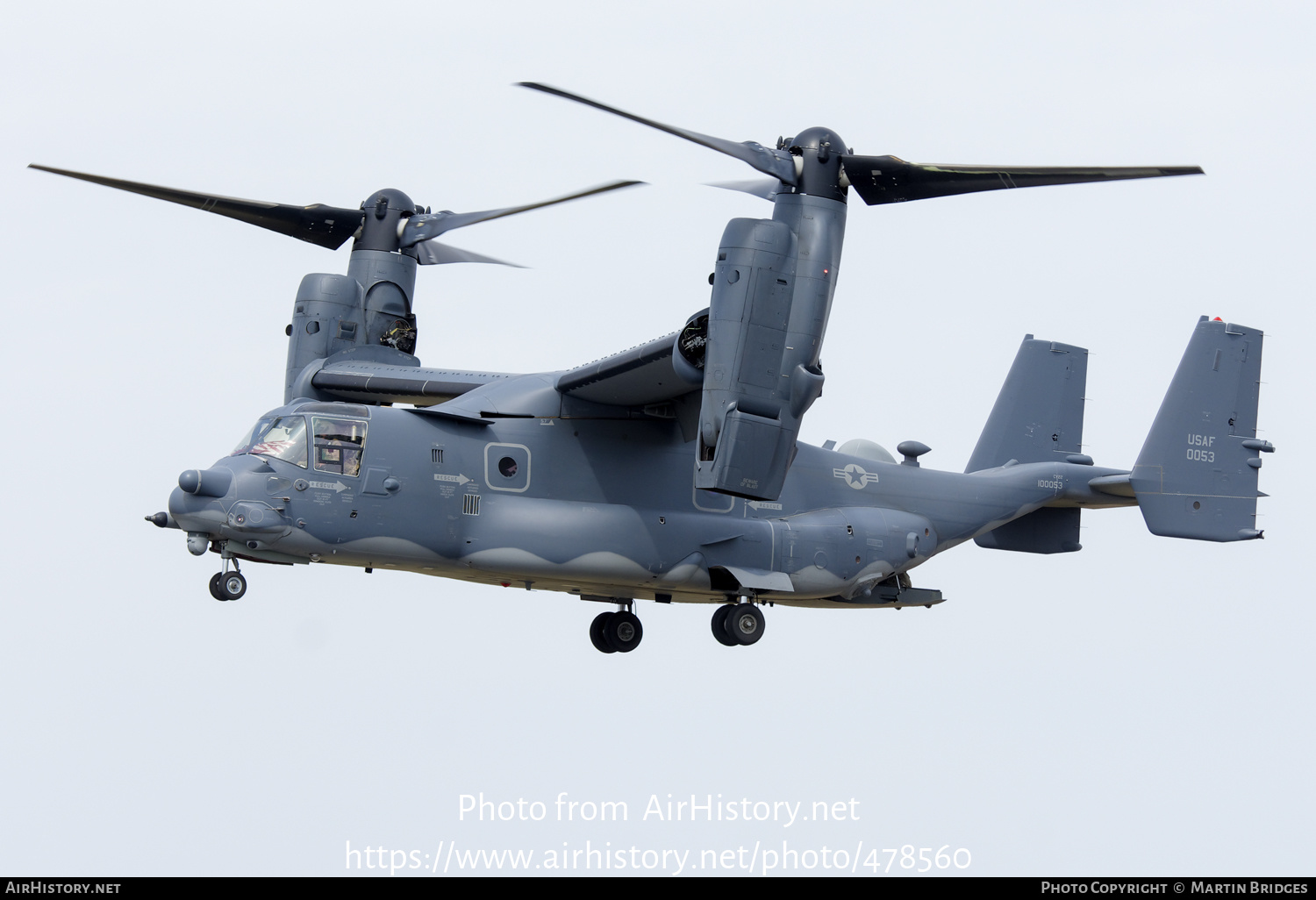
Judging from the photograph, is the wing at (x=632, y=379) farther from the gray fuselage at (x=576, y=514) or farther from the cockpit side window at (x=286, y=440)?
the cockpit side window at (x=286, y=440)

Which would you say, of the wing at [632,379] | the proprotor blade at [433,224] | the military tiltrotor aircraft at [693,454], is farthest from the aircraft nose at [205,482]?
the proprotor blade at [433,224]

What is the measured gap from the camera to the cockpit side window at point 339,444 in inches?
645

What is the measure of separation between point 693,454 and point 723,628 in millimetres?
1849

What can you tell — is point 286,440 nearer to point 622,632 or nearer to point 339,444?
point 339,444

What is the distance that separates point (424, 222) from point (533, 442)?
460 cm

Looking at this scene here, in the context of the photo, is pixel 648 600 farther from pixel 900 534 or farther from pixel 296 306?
pixel 296 306

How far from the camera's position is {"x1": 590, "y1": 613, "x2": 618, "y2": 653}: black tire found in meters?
19.4

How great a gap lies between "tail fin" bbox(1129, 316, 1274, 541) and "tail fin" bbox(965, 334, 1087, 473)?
1.82 m

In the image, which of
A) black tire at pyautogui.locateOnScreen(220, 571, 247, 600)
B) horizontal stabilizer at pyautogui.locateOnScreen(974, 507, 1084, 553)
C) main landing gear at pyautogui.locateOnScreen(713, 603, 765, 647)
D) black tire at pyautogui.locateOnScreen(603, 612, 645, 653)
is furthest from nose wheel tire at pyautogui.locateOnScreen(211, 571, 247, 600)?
horizontal stabilizer at pyautogui.locateOnScreen(974, 507, 1084, 553)

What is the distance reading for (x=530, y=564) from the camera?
55.9 feet

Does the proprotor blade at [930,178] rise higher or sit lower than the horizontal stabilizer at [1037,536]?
higher

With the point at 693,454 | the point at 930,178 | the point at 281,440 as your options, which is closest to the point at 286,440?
the point at 281,440

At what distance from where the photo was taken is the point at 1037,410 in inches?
859

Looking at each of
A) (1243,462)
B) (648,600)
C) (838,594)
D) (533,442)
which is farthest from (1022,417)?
(533,442)
